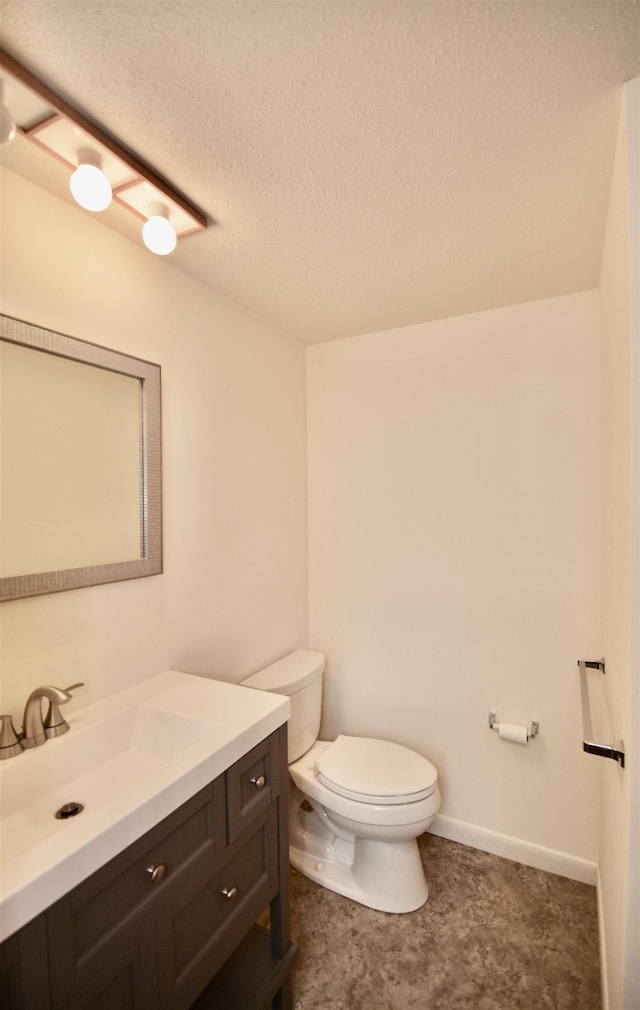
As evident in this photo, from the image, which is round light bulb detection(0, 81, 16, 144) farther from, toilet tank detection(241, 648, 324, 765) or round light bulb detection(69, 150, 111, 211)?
toilet tank detection(241, 648, 324, 765)

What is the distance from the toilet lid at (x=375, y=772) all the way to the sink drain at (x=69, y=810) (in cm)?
94

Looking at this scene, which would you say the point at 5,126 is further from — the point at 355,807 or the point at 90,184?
the point at 355,807

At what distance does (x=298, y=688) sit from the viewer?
1.87 m

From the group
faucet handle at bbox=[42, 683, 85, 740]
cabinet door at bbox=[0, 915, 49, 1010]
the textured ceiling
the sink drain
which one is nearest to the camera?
cabinet door at bbox=[0, 915, 49, 1010]

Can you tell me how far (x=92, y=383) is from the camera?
4.30ft

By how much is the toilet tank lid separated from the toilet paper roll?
0.79m

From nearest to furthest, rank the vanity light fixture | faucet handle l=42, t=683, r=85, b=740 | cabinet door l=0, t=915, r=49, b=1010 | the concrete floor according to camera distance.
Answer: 1. cabinet door l=0, t=915, r=49, b=1010
2. the vanity light fixture
3. faucet handle l=42, t=683, r=85, b=740
4. the concrete floor

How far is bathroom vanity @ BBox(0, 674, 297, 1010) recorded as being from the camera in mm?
734

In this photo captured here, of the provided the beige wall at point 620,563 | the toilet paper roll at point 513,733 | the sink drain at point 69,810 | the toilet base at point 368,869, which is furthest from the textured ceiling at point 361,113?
the toilet base at point 368,869

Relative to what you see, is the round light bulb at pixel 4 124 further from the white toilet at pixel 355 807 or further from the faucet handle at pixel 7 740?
the white toilet at pixel 355 807

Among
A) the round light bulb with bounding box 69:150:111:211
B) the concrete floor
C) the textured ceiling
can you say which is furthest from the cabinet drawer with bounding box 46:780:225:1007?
the textured ceiling

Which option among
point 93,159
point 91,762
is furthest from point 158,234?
point 91,762

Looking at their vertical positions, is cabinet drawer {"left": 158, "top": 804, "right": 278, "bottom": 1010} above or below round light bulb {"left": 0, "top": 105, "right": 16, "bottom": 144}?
below

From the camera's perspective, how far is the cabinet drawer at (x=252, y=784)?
43.3 inches
